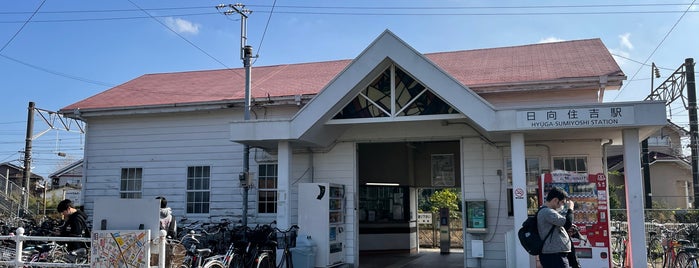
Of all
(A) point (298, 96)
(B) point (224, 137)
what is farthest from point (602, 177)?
(B) point (224, 137)

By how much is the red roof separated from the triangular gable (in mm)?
2070

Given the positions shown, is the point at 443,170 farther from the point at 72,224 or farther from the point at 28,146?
the point at 28,146

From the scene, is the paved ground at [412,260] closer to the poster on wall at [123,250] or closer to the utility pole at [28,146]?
the poster on wall at [123,250]

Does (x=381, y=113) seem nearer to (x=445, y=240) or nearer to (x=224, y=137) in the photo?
(x=224, y=137)

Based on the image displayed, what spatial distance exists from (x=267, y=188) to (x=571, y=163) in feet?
23.9

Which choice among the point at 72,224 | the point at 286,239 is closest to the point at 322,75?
the point at 286,239

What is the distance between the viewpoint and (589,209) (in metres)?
9.43

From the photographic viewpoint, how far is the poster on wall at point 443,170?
53.3ft

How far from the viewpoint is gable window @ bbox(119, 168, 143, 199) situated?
14.9 m

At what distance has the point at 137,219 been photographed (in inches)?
282

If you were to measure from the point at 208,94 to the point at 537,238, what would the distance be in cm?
1079

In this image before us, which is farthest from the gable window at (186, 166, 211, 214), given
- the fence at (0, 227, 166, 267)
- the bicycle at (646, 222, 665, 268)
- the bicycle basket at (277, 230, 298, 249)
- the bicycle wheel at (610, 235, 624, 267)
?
the bicycle at (646, 222, 665, 268)

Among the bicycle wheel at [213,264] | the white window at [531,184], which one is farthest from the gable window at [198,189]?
the white window at [531,184]

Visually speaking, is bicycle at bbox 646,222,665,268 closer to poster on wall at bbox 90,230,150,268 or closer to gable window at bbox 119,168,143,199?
poster on wall at bbox 90,230,150,268
